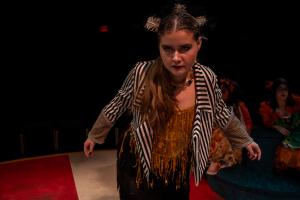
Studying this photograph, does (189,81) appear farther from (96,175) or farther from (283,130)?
(96,175)

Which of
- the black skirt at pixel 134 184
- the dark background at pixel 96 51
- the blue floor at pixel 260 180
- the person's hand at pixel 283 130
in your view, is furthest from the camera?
the dark background at pixel 96 51

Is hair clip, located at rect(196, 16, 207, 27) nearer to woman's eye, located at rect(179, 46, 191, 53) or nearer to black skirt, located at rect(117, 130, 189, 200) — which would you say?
woman's eye, located at rect(179, 46, 191, 53)

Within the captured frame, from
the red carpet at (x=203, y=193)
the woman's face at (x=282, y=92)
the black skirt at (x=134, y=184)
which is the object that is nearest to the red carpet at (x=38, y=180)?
the red carpet at (x=203, y=193)

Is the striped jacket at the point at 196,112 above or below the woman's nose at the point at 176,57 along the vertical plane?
below

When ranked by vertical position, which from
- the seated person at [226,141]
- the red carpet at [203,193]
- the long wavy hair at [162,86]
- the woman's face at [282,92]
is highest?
the long wavy hair at [162,86]

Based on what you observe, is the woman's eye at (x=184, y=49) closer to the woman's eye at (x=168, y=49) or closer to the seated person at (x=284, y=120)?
the woman's eye at (x=168, y=49)

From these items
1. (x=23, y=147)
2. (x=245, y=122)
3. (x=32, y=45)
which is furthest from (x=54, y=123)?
(x=245, y=122)

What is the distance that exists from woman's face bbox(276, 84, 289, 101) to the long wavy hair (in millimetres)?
1838

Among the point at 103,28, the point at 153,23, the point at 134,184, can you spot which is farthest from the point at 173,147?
the point at 103,28

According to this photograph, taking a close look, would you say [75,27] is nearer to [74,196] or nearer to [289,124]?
[74,196]

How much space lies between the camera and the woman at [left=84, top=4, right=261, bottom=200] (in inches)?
57.5

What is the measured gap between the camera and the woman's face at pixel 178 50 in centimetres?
143

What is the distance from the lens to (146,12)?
372 cm

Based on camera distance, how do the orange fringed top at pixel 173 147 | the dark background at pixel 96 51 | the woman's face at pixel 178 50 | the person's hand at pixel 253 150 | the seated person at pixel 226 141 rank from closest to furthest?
1. the woman's face at pixel 178 50
2. the orange fringed top at pixel 173 147
3. the person's hand at pixel 253 150
4. the seated person at pixel 226 141
5. the dark background at pixel 96 51
